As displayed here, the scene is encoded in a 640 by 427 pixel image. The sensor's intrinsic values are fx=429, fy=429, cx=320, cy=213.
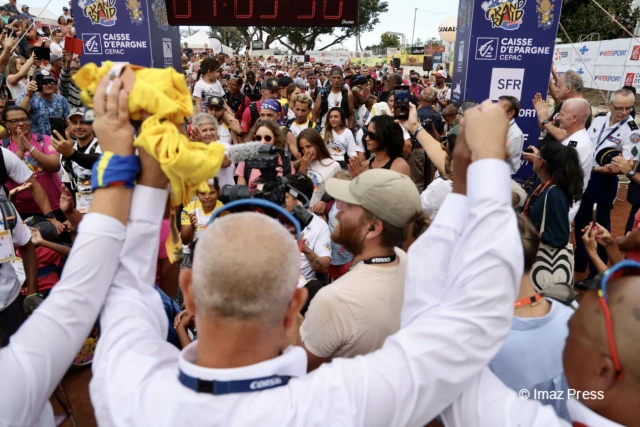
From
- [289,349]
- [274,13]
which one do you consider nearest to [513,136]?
[274,13]

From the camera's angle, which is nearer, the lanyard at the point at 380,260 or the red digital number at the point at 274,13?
the lanyard at the point at 380,260

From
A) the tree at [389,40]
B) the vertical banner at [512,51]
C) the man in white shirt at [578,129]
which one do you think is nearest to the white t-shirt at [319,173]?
the man in white shirt at [578,129]

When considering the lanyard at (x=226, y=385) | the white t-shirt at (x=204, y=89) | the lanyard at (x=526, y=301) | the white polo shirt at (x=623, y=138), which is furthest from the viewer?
the white t-shirt at (x=204, y=89)

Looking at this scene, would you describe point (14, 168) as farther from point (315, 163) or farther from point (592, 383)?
point (592, 383)

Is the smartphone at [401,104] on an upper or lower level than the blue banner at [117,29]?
lower

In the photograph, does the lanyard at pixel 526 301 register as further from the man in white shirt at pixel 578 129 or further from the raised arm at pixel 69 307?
the man in white shirt at pixel 578 129

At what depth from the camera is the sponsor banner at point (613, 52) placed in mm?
12453

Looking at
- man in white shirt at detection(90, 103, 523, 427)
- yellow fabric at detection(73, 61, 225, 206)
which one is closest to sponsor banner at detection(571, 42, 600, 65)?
man in white shirt at detection(90, 103, 523, 427)

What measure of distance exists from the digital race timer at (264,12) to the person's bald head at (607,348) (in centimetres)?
618

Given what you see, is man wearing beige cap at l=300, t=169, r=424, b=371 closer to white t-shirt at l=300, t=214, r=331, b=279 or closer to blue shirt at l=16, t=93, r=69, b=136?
white t-shirt at l=300, t=214, r=331, b=279

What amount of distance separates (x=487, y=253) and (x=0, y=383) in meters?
1.20

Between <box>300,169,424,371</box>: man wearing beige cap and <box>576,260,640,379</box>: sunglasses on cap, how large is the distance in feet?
2.74

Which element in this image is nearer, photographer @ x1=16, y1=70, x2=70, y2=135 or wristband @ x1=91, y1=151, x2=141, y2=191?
wristband @ x1=91, y1=151, x2=141, y2=191

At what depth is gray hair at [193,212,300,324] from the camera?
957 mm
